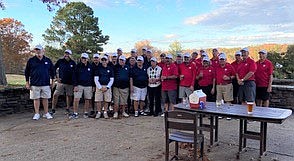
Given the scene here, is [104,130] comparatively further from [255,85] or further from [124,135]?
[255,85]

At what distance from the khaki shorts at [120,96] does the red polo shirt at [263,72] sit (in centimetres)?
320

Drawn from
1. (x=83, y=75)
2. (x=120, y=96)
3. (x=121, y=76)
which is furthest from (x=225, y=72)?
(x=83, y=75)

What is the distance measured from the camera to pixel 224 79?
702 centimetres

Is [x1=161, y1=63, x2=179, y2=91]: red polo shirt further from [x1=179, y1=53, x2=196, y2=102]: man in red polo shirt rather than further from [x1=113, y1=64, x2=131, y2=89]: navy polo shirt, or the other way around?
[x1=113, y1=64, x2=131, y2=89]: navy polo shirt

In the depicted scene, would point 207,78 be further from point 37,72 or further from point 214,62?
point 37,72

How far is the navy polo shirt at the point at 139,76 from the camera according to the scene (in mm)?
7633

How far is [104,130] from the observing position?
20.4 feet

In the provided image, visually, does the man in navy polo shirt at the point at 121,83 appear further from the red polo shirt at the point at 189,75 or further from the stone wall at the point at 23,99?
the stone wall at the point at 23,99

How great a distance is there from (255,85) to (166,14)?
30.8ft

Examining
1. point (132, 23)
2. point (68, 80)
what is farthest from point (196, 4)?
point (68, 80)

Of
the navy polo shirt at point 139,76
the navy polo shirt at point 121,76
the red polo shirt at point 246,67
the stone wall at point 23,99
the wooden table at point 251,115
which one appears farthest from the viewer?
the stone wall at point 23,99

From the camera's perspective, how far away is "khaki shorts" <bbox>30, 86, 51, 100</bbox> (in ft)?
23.3

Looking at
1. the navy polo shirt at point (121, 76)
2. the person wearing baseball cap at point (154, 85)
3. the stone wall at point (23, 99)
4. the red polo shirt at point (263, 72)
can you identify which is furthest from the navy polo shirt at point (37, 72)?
the red polo shirt at point (263, 72)

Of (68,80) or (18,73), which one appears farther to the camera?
(18,73)
